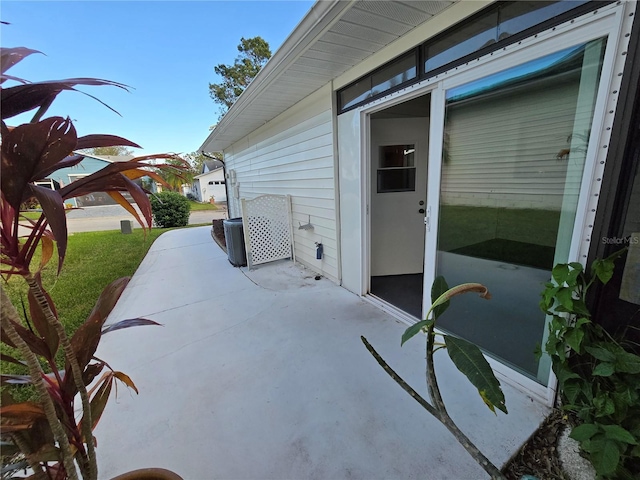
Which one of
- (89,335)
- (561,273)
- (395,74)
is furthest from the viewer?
(395,74)

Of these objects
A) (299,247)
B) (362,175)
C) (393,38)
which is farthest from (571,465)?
(299,247)

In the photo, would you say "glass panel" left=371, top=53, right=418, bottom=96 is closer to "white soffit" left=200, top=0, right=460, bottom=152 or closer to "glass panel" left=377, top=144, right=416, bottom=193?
"white soffit" left=200, top=0, right=460, bottom=152

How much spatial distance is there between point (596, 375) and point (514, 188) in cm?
111

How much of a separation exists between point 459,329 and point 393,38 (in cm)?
260

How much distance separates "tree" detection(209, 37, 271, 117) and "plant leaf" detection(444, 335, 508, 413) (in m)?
18.2

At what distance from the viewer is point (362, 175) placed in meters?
3.26

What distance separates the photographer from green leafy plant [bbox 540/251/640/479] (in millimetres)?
1234

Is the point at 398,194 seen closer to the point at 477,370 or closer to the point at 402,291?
the point at 402,291

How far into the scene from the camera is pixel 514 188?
1835mm

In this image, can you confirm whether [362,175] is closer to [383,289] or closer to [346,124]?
[346,124]

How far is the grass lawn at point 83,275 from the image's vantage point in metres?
3.32

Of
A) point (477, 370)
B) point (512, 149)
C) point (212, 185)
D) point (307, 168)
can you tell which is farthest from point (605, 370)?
point (212, 185)

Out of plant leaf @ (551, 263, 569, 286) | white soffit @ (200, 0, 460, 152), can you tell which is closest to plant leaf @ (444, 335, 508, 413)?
plant leaf @ (551, 263, 569, 286)

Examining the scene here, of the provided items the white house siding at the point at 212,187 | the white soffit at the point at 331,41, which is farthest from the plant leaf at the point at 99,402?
the white house siding at the point at 212,187
